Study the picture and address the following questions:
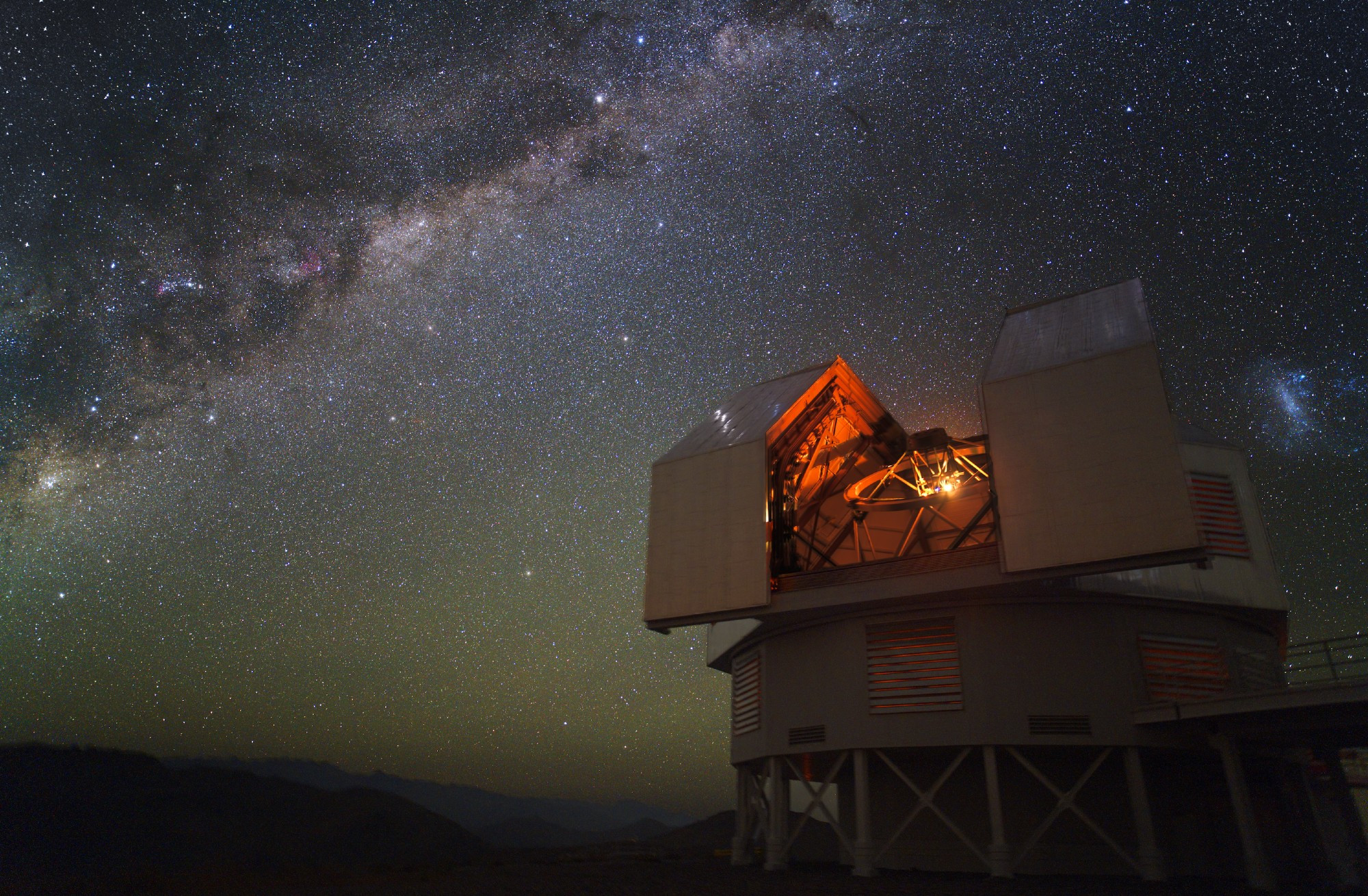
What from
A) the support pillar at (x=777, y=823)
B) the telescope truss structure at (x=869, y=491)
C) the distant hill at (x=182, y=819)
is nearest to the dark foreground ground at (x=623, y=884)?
the support pillar at (x=777, y=823)

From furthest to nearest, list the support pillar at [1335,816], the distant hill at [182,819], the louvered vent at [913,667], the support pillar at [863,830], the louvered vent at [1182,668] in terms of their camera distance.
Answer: the distant hill at [182,819]
the support pillar at [1335,816]
the louvered vent at [913,667]
the louvered vent at [1182,668]
the support pillar at [863,830]

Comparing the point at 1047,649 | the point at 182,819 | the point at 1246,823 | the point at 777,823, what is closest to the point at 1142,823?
the point at 1246,823

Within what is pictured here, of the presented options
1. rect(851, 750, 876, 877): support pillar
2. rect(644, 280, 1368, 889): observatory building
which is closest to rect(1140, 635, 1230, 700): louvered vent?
rect(644, 280, 1368, 889): observatory building

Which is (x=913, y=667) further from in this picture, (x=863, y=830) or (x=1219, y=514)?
(x=1219, y=514)

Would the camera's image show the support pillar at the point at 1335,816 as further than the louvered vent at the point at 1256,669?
Yes

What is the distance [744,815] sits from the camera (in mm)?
18922

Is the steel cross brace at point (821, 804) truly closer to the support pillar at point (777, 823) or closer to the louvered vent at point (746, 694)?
the support pillar at point (777, 823)

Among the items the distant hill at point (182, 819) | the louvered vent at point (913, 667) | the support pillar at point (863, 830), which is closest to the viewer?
the support pillar at point (863, 830)

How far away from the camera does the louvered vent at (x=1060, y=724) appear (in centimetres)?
1405

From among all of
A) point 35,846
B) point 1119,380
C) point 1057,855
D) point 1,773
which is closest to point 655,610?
point 1057,855

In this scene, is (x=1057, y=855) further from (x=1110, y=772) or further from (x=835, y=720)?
(x=835, y=720)

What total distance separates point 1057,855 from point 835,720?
5.08 m

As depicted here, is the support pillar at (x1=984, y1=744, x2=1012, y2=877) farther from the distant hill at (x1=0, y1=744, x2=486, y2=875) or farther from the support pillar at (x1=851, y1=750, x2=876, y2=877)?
the distant hill at (x1=0, y1=744, x2=486, y2=875)

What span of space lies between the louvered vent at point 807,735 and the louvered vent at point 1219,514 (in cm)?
1001
